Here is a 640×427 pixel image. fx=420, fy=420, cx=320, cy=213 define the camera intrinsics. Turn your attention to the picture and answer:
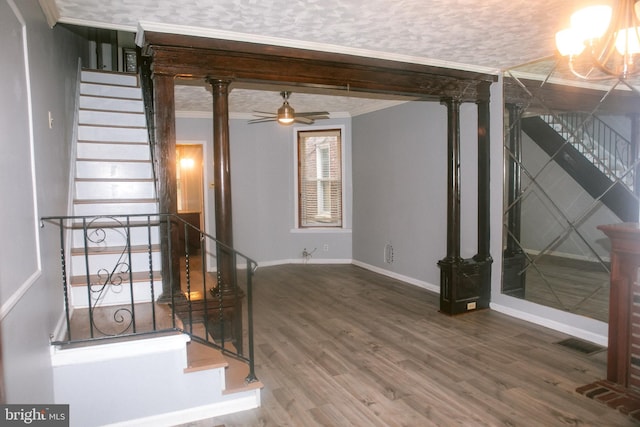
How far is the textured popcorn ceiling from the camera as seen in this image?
283 centimetres

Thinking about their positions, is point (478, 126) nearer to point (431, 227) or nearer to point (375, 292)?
point (431, 227)

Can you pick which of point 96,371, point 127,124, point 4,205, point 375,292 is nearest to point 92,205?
point 127,124

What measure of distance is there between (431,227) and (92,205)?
4024 mm

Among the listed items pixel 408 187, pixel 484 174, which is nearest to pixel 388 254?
pixel 408 187

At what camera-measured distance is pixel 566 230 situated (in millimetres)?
4078

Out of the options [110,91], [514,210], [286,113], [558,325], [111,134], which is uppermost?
[110,91]

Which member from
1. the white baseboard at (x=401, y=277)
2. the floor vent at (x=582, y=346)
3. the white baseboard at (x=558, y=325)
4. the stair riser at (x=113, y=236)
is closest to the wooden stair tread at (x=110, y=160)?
the stair riser at (x=113, y=236)

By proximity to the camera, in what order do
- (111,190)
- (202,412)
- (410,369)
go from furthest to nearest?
(111,190) → (410,369) → (202,412)

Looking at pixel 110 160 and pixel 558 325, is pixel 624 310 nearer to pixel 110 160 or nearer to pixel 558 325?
pixel 558 325

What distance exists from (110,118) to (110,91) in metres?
0.60

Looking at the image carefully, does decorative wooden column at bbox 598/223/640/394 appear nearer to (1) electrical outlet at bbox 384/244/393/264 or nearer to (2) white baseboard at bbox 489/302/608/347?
(2) white baseboard at bbox 489/302/608/347

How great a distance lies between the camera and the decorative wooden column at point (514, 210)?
176 inches

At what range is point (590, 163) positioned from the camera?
12.6 feet

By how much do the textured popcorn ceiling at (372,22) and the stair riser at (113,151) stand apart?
5.01 ft
